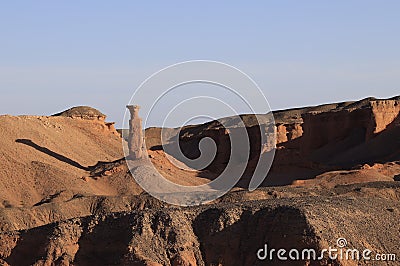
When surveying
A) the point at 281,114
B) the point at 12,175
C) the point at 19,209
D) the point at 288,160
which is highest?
the point at 281,114

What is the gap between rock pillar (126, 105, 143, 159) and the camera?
5959 centimetres

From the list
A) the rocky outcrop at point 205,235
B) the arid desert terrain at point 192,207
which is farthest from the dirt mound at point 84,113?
the rocky outcrop at point 205,235

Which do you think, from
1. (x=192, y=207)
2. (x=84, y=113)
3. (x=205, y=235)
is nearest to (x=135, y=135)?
(x=84, y=113)

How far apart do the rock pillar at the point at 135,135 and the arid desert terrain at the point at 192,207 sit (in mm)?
1399

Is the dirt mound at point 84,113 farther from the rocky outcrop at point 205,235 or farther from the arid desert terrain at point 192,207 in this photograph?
the rocky outcrop at point 205,235

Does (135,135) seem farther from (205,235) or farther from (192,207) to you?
(205,235)

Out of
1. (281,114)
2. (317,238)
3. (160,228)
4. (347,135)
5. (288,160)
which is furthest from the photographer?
(281,114)

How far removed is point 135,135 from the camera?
2367 inches

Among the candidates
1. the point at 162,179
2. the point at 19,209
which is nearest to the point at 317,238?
the point at 19,209

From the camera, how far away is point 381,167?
55.9m

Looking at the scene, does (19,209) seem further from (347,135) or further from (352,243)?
(347,135)

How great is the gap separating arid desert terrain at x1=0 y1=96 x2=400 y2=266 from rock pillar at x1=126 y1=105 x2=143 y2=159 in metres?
1.40

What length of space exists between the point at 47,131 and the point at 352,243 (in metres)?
Answer: 45.4

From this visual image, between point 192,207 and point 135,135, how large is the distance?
1249 inches
